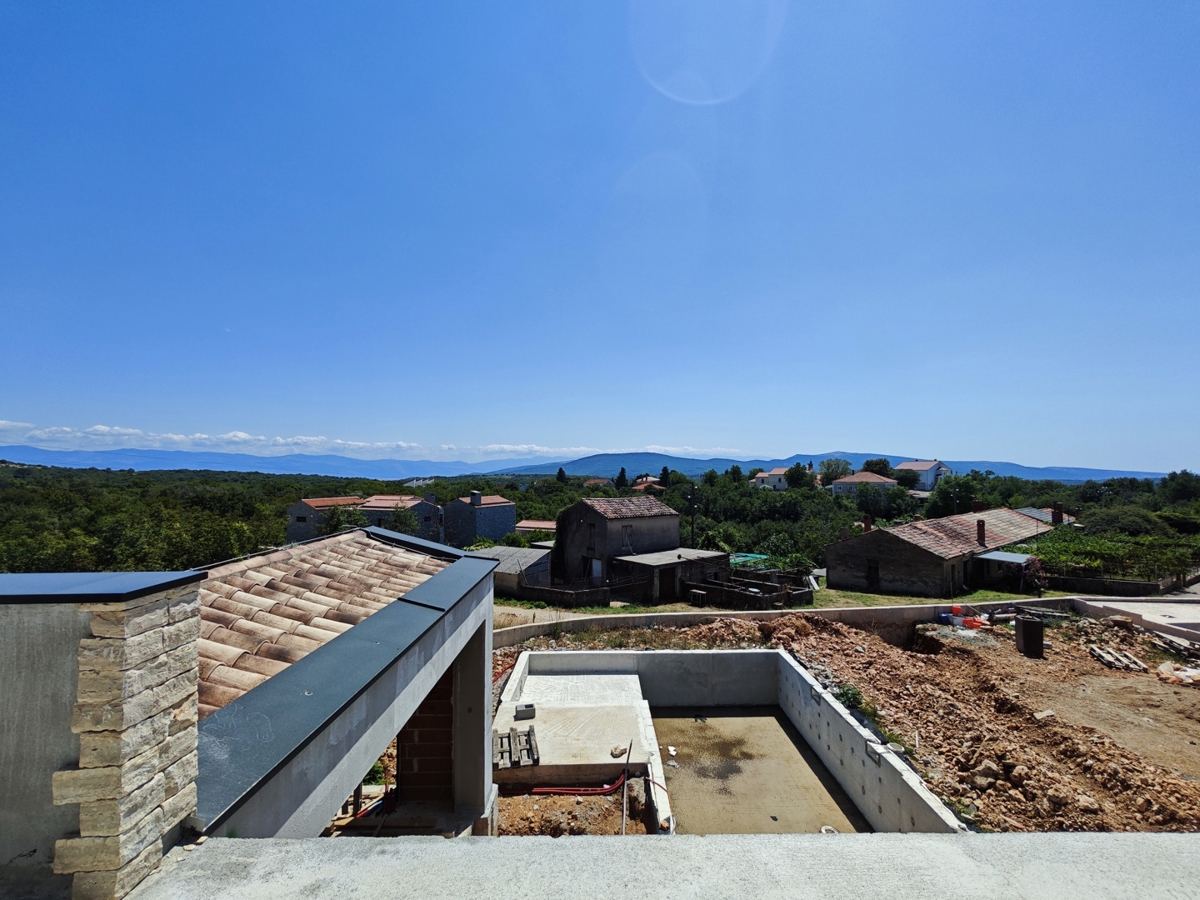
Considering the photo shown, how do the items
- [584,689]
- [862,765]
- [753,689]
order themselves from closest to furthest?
[862,765] < [584,689] < [753,689]

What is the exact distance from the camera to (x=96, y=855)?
1.87 m

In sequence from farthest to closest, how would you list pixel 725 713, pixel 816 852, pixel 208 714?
pixel 725 713 → pixel 208 714 → pixel 816 852

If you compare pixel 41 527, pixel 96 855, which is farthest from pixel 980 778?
pixel 41 527

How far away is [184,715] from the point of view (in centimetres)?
219

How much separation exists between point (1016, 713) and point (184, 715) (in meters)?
15.7

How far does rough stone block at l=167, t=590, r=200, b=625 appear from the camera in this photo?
212 cm

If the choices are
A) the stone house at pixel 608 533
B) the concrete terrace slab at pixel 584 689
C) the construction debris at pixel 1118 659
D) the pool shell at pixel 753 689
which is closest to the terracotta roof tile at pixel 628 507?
the stone house at pixel 608 533

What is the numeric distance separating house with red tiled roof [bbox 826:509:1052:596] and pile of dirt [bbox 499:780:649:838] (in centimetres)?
1943

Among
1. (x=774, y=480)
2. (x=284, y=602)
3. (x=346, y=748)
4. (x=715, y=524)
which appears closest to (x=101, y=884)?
(x=346, y=748)

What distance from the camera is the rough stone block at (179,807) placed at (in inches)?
81.9

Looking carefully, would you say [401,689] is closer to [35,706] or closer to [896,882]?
[35,706]

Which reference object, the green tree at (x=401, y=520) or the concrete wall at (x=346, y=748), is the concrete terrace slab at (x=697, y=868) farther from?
the green tree at (x=401, y=520)

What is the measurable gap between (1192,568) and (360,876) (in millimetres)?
36876

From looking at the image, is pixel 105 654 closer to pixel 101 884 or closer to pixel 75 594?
pixel 75 594
